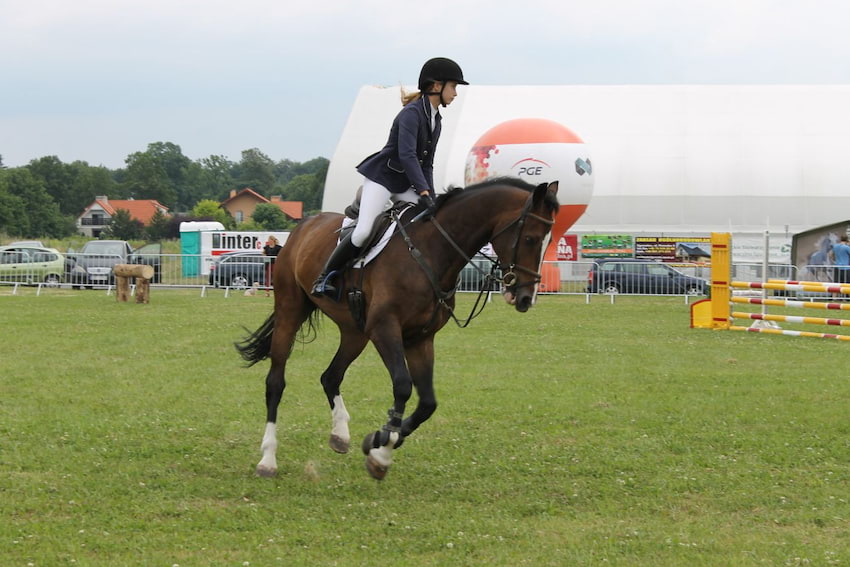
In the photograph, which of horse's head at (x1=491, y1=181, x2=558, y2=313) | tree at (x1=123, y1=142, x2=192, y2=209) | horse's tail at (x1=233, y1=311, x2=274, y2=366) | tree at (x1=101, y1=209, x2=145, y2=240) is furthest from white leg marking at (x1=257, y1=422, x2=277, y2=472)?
tree at (x1=123, y1=142, x2=192, y2=209)

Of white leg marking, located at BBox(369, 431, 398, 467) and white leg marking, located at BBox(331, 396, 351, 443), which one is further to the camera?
white leg marking, located at BBox(331, 396, 351, 443)

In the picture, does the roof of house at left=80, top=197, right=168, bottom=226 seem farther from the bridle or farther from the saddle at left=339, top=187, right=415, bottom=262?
the bridle

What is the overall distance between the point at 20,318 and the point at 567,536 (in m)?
18.0

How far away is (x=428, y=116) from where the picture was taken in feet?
25.4

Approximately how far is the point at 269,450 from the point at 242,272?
2519 centimetres

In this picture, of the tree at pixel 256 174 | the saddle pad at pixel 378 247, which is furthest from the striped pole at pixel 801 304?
the tree at pixel 256 174

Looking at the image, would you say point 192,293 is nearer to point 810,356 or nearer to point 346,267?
point 810,356

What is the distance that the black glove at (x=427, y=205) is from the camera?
757 centimetres

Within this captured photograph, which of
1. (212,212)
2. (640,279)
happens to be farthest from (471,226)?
(212,212)

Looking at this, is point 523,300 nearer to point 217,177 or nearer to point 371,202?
point 371,202

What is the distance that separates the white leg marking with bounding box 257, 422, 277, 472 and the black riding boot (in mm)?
1158

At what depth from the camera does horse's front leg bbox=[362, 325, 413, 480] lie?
722 centimetres

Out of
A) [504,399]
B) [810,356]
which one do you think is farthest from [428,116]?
[810,356]

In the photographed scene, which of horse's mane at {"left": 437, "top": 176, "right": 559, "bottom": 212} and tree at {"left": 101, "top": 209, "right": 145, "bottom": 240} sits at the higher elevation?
tree at {"left": 101, "top": 209, "right": 145, "bottom": 240}
